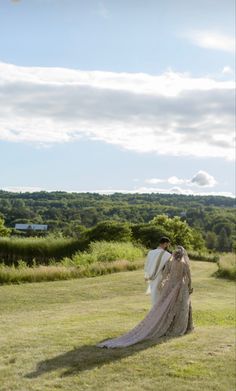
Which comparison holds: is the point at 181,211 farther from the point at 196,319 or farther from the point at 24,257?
the point at 196,319

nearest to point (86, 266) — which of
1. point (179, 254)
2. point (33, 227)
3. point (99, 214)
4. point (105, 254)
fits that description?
point (105, 254)

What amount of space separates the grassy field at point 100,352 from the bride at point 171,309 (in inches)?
14.8

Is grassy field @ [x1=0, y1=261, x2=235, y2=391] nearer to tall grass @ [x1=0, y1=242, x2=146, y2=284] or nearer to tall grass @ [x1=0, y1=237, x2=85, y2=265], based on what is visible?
tall grass @ [x1=0, y1=242, x2=146, y2=284]

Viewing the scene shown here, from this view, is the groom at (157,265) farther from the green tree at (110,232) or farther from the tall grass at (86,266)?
the green tree at (110,232)

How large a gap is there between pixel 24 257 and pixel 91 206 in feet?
145

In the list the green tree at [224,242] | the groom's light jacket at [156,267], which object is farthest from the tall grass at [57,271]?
the green tree at [224,242]

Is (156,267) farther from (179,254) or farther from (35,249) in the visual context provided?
(35,249)

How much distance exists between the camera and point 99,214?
73438 mm

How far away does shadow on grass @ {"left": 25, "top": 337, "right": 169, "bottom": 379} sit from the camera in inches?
357

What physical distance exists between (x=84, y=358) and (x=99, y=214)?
63.7 metres

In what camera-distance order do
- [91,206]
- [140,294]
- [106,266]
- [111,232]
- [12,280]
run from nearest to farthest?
[140,294] → [12,280] → [106,266] → [111,232] → [91,206]

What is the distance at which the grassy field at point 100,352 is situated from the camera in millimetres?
8562

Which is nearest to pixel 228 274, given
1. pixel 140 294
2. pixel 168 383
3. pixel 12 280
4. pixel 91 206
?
pixel 140 294

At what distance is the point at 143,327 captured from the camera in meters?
11.4
